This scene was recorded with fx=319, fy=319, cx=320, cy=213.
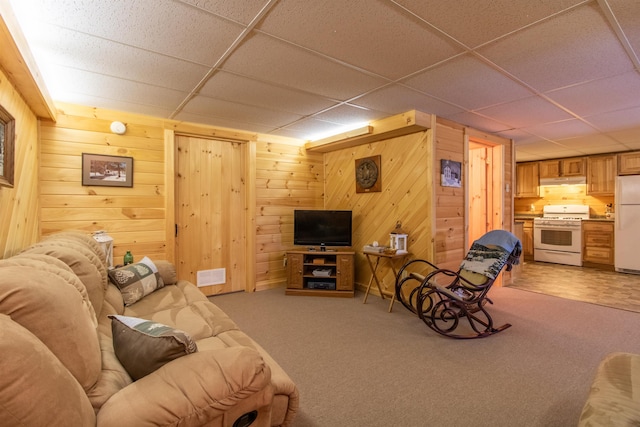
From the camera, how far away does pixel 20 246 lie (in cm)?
256

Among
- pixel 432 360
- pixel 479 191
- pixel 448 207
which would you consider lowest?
pixel 432 360

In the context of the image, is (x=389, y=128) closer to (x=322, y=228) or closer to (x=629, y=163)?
Answer: (x=322, y=228)

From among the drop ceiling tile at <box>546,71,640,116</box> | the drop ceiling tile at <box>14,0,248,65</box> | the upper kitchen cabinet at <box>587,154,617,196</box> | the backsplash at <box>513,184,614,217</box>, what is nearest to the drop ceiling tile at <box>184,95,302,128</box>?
the drop ceiling tile at <box>14,0,248,65</box>

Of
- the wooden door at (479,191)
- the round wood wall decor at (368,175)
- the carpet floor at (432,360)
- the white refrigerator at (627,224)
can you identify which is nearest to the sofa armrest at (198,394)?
the carpet floor at (432,360)

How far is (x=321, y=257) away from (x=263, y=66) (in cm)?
276

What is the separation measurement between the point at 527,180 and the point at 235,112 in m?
6.66

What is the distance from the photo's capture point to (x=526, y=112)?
11.6ft

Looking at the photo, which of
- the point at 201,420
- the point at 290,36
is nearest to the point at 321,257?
the point at 290,36

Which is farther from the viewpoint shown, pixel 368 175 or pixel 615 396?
pixel 368 175

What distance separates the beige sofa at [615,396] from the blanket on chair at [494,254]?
153 centimetres

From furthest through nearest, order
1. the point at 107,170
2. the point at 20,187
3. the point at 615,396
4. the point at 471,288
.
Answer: the point at 107,170
the point at 471,288
the point at 20,187
the point at 615,396

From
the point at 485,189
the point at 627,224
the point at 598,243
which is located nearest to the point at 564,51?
the point at 485,189

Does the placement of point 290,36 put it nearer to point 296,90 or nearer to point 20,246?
point 296,90

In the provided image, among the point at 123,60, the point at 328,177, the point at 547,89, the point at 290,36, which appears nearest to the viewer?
the point at 290,36
